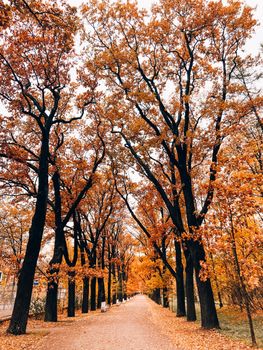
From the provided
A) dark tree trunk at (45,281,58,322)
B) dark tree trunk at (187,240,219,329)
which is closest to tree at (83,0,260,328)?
dark tree trunk at (187,240,219,329)

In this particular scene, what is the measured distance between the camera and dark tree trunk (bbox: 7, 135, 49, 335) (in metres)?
9.28

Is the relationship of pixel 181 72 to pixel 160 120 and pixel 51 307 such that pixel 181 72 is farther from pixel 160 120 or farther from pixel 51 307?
pixel 51 307

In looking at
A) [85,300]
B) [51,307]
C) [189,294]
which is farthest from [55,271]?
[85,300]

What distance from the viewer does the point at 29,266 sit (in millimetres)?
9805

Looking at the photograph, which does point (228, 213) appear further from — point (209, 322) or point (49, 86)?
point (49, 86)

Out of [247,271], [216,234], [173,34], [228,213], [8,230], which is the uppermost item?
[173,34]

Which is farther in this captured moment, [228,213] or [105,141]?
[105,141]

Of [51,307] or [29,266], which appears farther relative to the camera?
[51,307]

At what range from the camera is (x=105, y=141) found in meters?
16.6

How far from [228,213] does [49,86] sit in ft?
29.4

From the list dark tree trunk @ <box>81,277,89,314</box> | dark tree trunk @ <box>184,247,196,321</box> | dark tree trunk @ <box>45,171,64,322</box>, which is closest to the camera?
dark tree trunk @ <box>184,247,196,321</box>

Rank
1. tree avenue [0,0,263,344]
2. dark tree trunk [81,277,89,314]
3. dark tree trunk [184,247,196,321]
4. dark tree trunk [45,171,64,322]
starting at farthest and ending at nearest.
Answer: dark tree trunk [81,277,89,314] → dark tree trunk [45,171,64,322] → dark tree trunk [184,247,196,321] → tree avenue [0,0,263,344]

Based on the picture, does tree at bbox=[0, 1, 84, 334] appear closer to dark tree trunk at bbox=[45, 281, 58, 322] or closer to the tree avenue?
the tree avenue

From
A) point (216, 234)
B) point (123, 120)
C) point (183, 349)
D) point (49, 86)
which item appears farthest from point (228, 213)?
point (49, 86)
